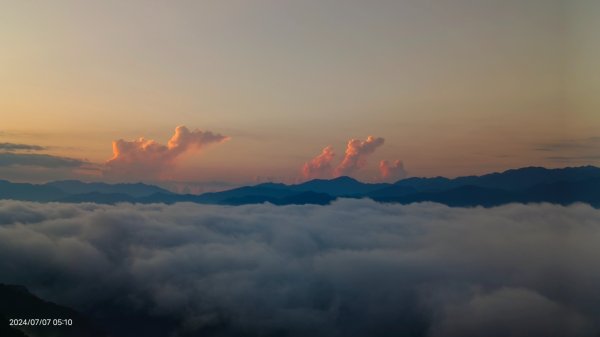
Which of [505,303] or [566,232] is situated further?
[505,303]

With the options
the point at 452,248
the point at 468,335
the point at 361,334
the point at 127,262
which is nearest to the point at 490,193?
the point at 452,248

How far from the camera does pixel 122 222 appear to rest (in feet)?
176

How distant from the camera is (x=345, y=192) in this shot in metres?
98.9

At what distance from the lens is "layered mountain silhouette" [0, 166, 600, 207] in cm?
7706

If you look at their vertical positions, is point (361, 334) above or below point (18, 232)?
below

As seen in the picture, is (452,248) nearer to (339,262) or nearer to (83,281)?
(339,262)

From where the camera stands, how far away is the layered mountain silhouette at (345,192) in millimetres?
77062

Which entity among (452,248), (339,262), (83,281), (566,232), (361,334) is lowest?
(361,334)

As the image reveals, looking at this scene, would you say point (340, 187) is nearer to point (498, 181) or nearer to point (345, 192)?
point (345, 192)

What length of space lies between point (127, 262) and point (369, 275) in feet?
105

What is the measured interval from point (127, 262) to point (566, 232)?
50.2m

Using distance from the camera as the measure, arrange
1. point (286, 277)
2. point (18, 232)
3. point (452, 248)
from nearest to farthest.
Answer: point (452, 248) → point (18, 232) → point (286, 277)

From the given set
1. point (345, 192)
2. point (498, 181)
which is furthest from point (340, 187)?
point (498, 181)

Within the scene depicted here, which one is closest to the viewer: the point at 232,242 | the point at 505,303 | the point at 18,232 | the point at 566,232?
the point at 566,232
